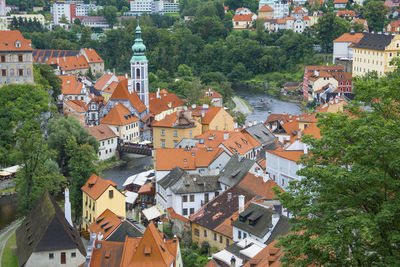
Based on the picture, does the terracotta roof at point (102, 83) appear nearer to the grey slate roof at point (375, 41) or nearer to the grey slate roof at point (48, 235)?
the grey slate roof at point (375, 41)

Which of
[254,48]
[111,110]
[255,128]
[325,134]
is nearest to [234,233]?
[325,134]

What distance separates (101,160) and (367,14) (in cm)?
6408

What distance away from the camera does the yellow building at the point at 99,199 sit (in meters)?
32.5

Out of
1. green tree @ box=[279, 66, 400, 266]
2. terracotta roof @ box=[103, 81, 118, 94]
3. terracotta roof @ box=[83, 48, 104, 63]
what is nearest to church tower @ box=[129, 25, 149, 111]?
terracotta roof @ box=[103, 81, 118, 94]

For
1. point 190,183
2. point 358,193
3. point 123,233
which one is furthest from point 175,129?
point 358,193

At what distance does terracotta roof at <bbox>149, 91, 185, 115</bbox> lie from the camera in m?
64.1

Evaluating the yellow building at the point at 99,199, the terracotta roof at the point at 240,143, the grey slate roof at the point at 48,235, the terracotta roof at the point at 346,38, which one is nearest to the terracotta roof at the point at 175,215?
the yellow building at the point at 99,199

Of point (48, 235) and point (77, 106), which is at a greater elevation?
point (77, 106)

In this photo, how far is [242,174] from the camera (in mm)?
34312

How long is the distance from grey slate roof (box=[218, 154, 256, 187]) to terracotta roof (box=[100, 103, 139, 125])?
21.9 meters

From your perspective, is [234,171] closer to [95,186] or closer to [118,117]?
[95,186]

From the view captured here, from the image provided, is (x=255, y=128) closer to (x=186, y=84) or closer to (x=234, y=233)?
(x=234, y=233)

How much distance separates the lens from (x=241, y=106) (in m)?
73.8

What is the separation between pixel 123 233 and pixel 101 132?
26331mm
